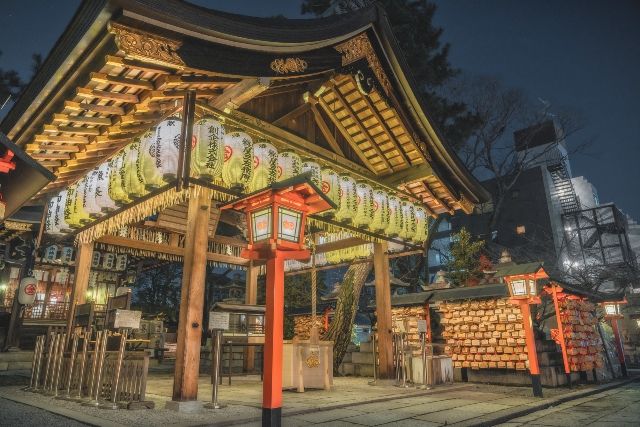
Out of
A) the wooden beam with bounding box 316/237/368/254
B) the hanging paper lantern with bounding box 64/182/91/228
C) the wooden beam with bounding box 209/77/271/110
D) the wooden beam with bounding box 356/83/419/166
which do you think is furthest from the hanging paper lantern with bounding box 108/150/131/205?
the wooden beam with bounding box 316/237/368/254

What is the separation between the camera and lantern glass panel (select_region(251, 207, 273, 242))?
227 inches

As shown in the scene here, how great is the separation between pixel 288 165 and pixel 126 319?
4.50 m

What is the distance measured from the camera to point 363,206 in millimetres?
10648

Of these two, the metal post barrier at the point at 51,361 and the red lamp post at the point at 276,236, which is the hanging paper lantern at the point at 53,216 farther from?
the red lamp post at the point at 276,236

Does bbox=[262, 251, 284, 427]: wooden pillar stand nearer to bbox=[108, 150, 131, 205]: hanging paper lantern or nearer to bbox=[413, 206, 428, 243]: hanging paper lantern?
bbox=[108, 150, 131, 205]: hanging paper lantern

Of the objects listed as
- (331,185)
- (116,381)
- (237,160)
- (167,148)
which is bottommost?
(116,381)

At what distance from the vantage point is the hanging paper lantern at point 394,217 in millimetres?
11492

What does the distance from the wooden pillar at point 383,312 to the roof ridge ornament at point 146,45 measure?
28.1 feet

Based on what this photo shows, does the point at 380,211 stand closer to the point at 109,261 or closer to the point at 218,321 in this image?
the point at 218,321

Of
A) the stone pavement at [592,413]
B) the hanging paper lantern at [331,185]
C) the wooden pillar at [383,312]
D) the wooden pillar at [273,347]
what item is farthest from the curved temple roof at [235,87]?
the stone pavement at [592,413]

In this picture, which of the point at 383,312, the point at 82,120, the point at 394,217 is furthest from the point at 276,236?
the point at 383,312

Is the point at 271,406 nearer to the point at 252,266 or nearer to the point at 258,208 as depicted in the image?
the point at 258,208

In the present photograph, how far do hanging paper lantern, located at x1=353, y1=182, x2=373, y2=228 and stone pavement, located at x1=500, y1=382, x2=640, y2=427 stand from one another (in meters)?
5.49

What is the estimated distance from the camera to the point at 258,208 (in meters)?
5.99
